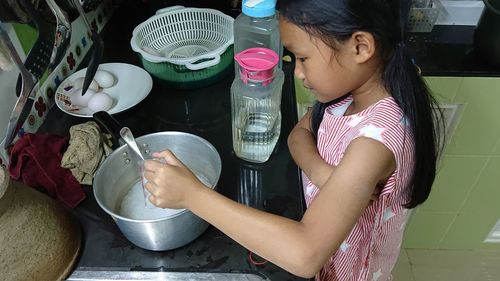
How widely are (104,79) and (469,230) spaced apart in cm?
143

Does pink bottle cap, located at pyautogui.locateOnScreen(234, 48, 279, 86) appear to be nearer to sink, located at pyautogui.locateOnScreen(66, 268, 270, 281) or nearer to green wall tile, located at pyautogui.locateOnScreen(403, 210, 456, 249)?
sink, located at pyautogui.locateOnScreen(66, 268, 270, 281)

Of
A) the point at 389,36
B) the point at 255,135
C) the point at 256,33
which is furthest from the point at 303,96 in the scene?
the point at 389,36

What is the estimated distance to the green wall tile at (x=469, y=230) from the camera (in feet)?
4.98

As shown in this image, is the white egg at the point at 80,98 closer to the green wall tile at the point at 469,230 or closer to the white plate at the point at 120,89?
the white plate at the point at 120,89

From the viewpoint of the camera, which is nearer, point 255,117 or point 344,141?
point 344,141

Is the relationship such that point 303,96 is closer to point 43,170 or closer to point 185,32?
point 185,32

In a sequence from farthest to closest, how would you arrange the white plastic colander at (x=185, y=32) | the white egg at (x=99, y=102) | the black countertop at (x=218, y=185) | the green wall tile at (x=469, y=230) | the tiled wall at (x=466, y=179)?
the green wall tile at (x=469, y=230) → the tiled wall at (x=466, y=179) → the white plastic colander at (x=185, y=32) → the white egg at (x=99, y=102) → the black countertop at (x=218, y=185)

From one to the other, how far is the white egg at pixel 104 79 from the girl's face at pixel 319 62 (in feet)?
1.73

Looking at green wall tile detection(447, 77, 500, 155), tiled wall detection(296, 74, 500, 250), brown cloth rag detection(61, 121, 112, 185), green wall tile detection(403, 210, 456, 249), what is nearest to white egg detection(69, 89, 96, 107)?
brown cloth rag detection(61, 121, 112, 185)

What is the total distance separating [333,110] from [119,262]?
0.45 metres

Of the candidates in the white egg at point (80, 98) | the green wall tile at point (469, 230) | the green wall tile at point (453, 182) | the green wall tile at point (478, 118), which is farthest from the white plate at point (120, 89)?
the green wall tile at point (469, 230)

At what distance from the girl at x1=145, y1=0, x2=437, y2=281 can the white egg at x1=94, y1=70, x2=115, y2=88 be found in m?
0.44

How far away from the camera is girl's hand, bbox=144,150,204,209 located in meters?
0.58

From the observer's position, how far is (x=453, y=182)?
4.59ft
